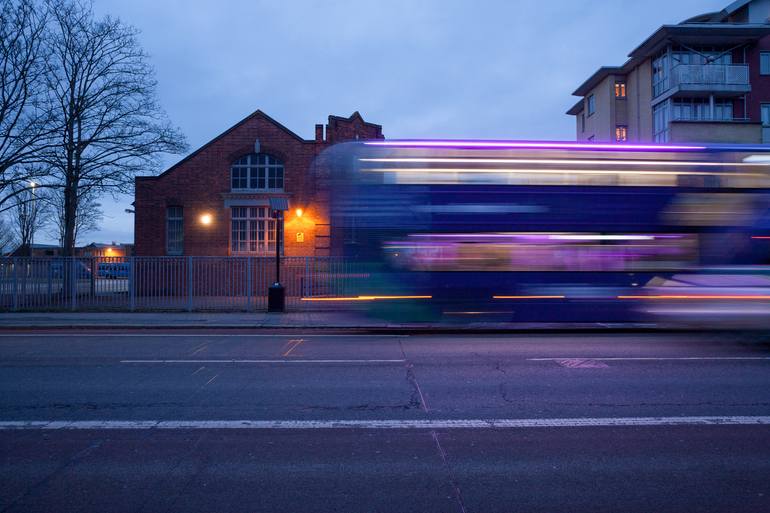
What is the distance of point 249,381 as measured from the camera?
8.01 metres

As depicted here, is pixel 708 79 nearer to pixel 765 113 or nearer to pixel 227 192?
pixel 765 113

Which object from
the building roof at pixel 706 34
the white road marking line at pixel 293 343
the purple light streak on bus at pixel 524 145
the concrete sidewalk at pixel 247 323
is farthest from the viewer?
the building roof at pixel 706 34

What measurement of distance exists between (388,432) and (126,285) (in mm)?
16568

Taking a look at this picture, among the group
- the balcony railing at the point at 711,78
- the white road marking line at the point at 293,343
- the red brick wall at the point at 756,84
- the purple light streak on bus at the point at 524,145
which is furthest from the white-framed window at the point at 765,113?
the white road marking line at the point at 293,343

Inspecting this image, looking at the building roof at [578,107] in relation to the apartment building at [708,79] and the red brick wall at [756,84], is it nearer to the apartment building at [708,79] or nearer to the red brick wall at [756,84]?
the apartment building at [708,79]

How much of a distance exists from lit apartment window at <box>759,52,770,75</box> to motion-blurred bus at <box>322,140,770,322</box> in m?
26.6

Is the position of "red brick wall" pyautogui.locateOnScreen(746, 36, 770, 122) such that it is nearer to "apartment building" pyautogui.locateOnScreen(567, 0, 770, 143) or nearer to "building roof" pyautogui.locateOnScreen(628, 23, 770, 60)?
"apartment building" pyautogui.locateOnScreen(567, 0, 770, 143)

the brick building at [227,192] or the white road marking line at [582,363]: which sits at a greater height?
the brick building at [227,192]

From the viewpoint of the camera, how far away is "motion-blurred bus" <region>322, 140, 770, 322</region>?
11727 mm

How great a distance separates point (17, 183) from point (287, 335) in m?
14.9

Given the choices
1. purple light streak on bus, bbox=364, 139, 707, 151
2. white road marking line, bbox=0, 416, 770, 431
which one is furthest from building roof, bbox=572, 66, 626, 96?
white road marking line, bbox=0, 416, 770, 431

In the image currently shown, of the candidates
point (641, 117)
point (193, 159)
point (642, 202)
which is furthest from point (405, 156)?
point (641, 117)

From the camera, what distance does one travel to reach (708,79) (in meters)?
30.9

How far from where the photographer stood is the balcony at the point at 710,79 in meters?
30.7
